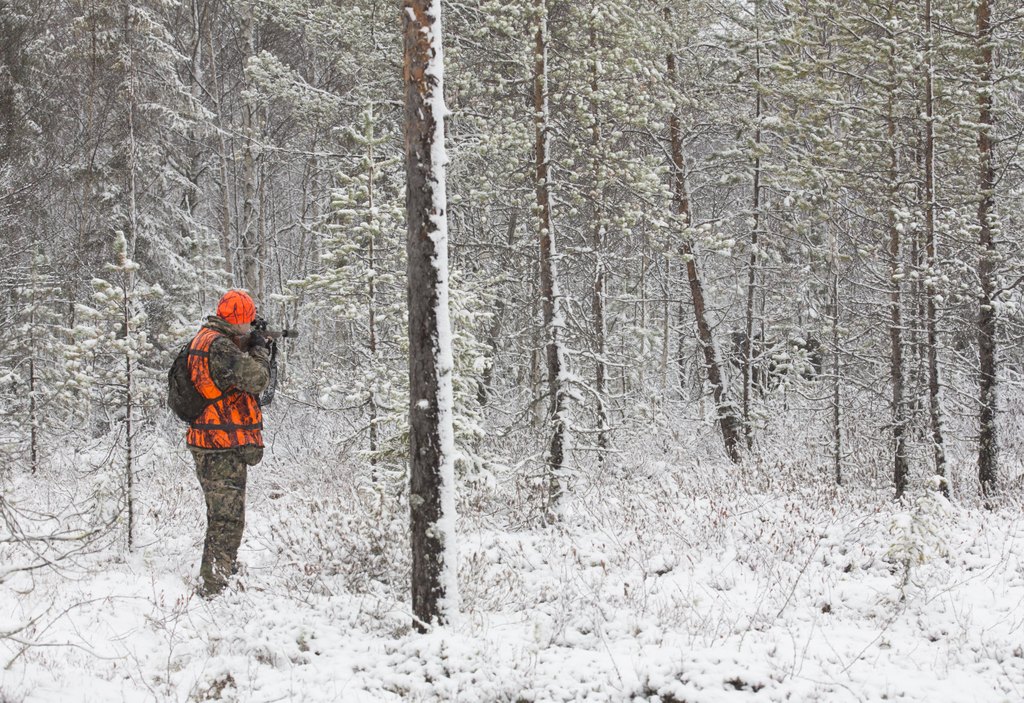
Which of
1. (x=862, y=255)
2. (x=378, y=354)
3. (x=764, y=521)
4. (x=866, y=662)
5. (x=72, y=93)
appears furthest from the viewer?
(x=72, y=93)

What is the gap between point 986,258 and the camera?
10.0 metres

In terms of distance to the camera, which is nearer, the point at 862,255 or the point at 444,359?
the point at 444,359

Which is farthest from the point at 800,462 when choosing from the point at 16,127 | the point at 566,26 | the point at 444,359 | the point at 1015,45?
the point at 16,127

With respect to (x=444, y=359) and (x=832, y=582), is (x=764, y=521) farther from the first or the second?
(x=444, y=359)

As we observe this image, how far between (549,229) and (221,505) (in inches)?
217

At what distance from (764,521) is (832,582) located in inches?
41.7

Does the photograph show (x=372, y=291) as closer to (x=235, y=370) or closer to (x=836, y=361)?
(x=235, y=370)

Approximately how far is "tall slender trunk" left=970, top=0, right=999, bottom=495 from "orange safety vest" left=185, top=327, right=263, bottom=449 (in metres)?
9.34

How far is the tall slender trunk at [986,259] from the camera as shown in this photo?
9.97m

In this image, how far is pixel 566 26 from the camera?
10.2 meters

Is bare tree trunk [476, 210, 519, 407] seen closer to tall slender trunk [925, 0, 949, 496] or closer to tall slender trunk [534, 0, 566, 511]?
tall slender trunk [534, 0, 566, 511]

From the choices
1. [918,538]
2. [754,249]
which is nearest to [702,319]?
[754,249]

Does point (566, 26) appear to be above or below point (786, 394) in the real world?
above

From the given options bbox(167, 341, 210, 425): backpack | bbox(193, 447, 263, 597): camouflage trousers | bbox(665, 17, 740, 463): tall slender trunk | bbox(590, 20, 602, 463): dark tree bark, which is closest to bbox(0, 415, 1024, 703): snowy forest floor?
bbox(193, 447, 263, 597): camouflage trousers
